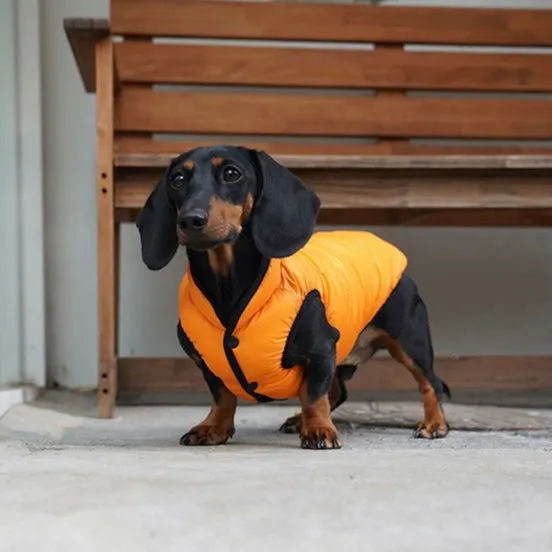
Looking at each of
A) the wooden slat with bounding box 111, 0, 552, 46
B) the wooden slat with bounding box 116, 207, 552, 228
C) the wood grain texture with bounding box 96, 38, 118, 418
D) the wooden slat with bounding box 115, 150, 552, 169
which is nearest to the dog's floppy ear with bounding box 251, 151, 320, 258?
the wooden slat with bounding box 115, 150, 552, 169

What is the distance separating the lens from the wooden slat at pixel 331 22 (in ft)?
6.64

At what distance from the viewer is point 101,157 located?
1569mm

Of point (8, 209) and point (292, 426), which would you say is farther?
point (8, 209)

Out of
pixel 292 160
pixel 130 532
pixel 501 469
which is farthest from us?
pixel 292 160

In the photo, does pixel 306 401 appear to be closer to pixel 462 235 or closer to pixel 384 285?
pixel 384 285

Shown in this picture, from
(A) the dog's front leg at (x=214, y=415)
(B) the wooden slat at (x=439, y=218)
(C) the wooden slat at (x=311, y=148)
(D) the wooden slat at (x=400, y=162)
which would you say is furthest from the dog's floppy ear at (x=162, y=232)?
(C) the wooden slat at (x=311, y=148)

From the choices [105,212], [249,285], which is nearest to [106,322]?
[105,212]

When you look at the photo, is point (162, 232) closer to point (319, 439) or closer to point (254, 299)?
point (254, 299)

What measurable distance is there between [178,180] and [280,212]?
0.15 metres

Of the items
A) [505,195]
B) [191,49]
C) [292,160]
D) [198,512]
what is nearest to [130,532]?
[198,512]

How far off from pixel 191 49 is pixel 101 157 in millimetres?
581

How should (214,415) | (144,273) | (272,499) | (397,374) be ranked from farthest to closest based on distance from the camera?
(144,273) → (397,374) → (214,415) → (272,499)

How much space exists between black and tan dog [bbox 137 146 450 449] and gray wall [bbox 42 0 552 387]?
38.9 inches

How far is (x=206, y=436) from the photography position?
1232 millimetres
